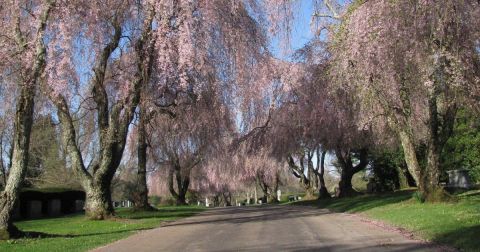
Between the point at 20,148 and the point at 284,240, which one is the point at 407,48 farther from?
the point at 20,148

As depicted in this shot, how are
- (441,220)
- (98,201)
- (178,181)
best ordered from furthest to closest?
(178,181) → (98,201) → (441,220)

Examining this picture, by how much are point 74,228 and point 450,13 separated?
1498cm

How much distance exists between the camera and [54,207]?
4009 cm

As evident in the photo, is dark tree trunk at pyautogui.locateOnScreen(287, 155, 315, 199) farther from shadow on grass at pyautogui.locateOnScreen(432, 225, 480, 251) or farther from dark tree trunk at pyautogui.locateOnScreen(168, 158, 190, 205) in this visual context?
shadow on grass at pyautogui.locateOnScreen(432, 225, 480, 251)

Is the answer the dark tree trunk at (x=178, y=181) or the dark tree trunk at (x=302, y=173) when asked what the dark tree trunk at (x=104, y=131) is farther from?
the dark tree trunk at (x=302, y=173)

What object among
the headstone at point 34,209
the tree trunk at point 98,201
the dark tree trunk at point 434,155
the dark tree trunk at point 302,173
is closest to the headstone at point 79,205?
the headstone at point 34,209

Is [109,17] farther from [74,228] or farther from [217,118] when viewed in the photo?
[217,118]

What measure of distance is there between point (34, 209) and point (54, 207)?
4.57m

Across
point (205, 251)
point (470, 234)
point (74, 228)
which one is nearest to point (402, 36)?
point (470, 234)

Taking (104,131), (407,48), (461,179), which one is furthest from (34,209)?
(407,48)

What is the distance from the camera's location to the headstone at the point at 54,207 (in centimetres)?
3892

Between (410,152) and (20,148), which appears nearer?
(20,148)

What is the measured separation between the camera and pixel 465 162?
39.1m

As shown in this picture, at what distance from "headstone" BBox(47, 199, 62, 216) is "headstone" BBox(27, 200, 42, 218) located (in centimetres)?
196
